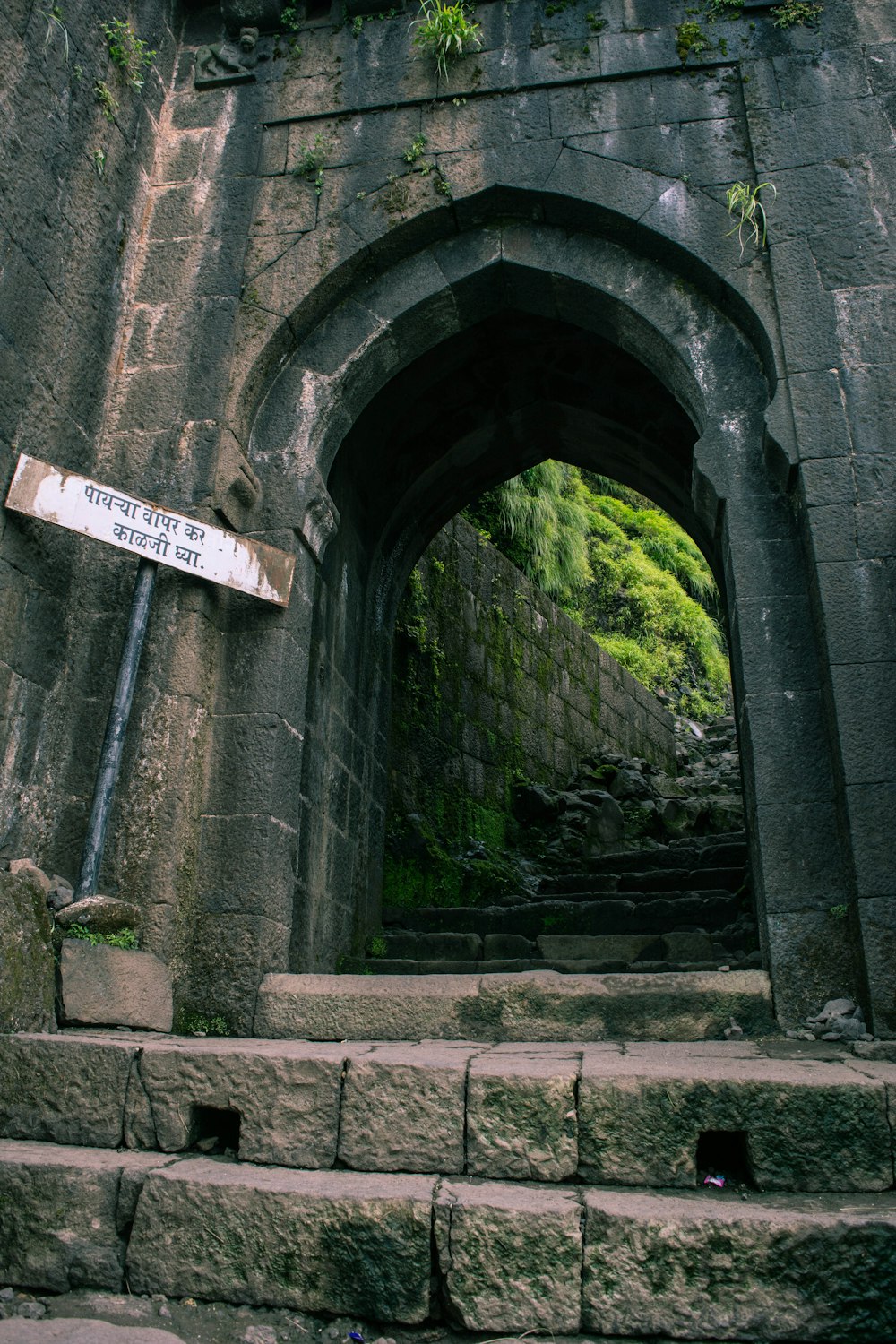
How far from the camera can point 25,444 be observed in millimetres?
4242

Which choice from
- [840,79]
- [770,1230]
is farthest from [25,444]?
[840,79]

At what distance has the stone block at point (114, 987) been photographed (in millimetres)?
3396

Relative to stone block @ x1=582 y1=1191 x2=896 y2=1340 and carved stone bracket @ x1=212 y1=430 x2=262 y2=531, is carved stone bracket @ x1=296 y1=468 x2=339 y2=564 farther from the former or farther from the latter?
stone block @ x1=582 y1=1191 x2=896 y2=1340

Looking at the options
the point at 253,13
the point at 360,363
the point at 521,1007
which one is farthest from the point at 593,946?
the point at 253,13

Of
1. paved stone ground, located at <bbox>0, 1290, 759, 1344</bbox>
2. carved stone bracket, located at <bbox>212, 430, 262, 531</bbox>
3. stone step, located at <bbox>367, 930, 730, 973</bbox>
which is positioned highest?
carved stone bracket, located at <bbox>212, 430, 262, 531</bbox>

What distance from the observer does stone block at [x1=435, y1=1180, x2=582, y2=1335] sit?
2258mm

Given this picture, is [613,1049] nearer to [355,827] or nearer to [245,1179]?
[245,1179]

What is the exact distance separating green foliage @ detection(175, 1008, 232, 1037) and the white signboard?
5.81ft

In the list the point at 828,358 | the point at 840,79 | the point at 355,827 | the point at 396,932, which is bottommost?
the point at 396,932

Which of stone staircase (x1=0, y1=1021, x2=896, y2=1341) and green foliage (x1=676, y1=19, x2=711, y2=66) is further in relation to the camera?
green foliage (x1=676, y1=19, x2=711, y2=66)

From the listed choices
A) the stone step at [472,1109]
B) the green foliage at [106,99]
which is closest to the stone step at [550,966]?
the stone step at [472,1109]

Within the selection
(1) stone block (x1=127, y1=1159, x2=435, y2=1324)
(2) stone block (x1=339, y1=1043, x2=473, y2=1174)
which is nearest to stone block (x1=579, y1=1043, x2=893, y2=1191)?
(2) stone block (x1=339, y1=1043, x2=473, y2=1174)

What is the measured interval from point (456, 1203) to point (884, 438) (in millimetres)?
3433

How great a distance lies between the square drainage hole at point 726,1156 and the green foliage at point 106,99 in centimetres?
530
